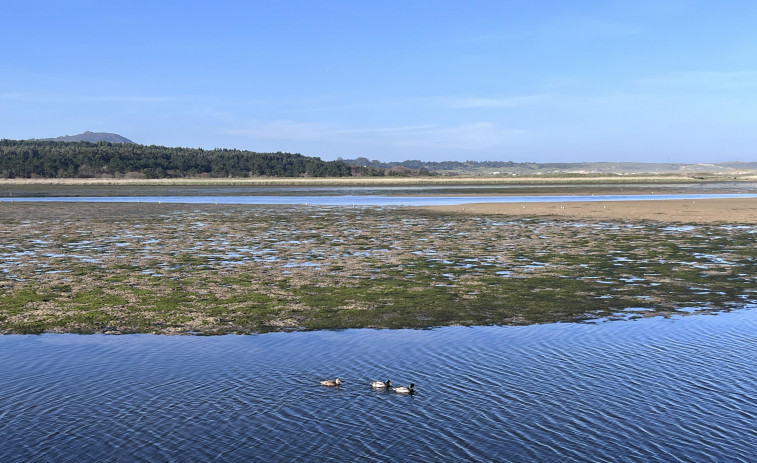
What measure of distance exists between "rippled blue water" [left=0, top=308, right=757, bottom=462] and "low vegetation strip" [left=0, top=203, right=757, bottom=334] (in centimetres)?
222

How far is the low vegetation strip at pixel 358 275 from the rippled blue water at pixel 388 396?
7.29 ft

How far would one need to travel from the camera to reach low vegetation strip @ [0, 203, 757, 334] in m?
22.2

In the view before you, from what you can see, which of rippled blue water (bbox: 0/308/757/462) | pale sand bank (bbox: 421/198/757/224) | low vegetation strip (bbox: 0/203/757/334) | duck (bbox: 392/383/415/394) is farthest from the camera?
pale sand bank (bbox: 421/198/757/224)

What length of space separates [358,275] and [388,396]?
51.5 feet

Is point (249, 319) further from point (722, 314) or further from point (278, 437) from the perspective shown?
point (722, 314)

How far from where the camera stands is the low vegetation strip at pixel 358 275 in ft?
73.0

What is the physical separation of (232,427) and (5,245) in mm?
35529

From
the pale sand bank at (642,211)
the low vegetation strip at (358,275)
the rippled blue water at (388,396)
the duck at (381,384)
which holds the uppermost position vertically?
the duck at (381,384)

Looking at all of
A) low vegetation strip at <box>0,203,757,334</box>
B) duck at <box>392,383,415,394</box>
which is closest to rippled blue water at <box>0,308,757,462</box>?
duck at <box>392,383,415,394</box>

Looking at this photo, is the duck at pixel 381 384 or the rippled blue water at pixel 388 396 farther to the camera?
the duck at pixel 381 384

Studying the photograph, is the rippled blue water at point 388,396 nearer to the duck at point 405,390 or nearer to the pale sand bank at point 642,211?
the duck at point 405,390

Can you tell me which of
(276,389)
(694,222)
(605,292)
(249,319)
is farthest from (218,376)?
(694,222)

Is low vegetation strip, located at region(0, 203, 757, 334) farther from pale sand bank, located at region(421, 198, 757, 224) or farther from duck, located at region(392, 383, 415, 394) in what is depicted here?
pale sand bank, located at region(421, 198, 757, 224)

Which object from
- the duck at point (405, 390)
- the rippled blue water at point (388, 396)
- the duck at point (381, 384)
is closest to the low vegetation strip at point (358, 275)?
the rippled blue water at point (388, 396)
